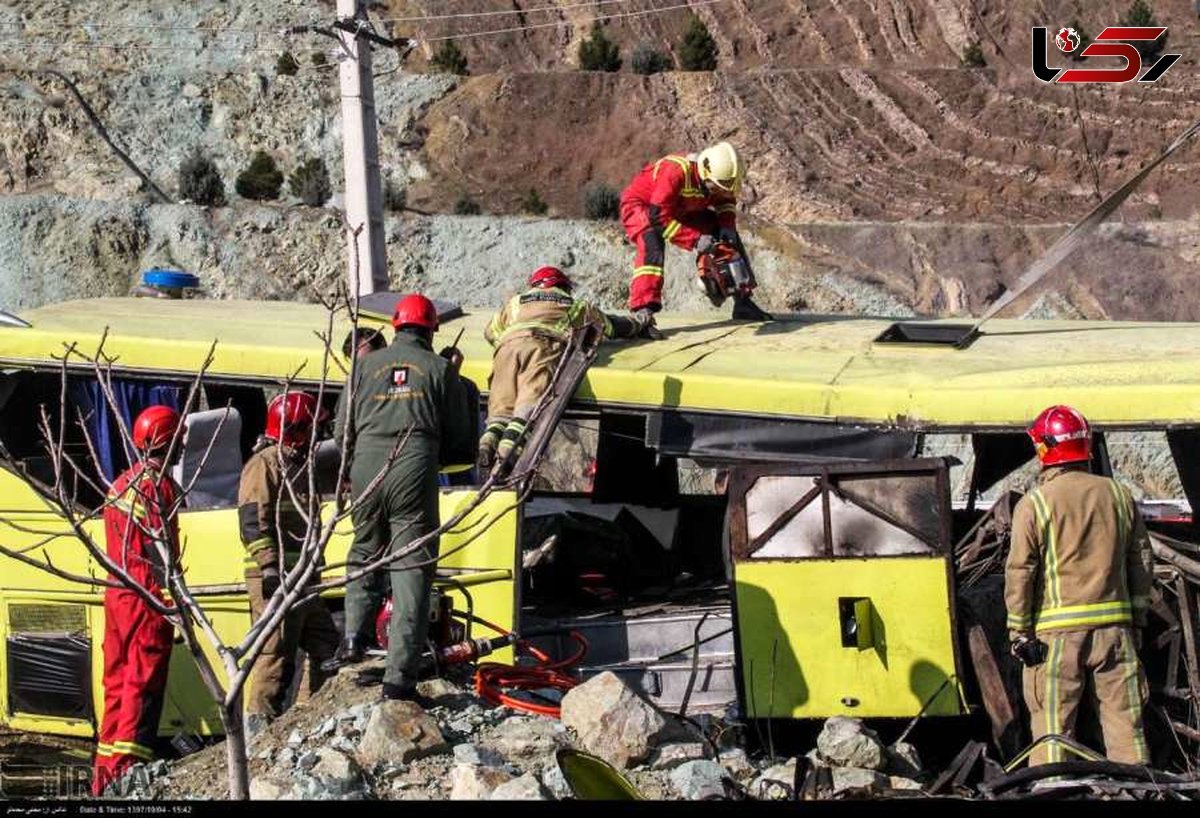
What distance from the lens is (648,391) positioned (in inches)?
312

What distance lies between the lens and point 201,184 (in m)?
34.9

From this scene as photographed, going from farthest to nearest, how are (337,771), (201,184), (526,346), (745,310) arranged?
(201,184) → (745,310) → (526,346) → (337,771)

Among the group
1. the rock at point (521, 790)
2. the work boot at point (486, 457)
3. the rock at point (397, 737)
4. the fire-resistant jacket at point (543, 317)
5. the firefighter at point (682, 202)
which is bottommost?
the rock at point (397, 737)

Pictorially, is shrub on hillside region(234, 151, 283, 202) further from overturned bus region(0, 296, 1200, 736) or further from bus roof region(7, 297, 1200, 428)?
overturned bus region(0, 296, 1200, 736)

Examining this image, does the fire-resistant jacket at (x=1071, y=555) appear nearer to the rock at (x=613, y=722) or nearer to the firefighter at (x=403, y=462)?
the rock at (x=613, y=722)

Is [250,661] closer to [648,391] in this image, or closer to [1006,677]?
[648,391]

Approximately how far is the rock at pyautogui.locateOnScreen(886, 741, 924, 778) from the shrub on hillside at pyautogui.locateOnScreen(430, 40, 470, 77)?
34.4 meters

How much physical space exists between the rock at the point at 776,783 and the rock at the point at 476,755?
101cm

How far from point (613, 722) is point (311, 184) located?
29.8 meters

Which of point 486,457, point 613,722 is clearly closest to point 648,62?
point 486,457

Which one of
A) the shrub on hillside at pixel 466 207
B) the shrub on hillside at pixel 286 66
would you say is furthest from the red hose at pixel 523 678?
the shrub on hillside at pixel 286 66

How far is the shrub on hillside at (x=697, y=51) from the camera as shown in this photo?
41000mm

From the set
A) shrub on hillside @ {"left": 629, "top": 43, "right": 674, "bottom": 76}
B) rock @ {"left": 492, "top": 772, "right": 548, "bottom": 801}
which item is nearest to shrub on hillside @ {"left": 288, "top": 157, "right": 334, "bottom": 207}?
shrub on hillside @ {"left": 629, "top": 43, "right": 674, "bottom": 76}

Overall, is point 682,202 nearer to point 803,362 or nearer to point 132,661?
point 803,362
